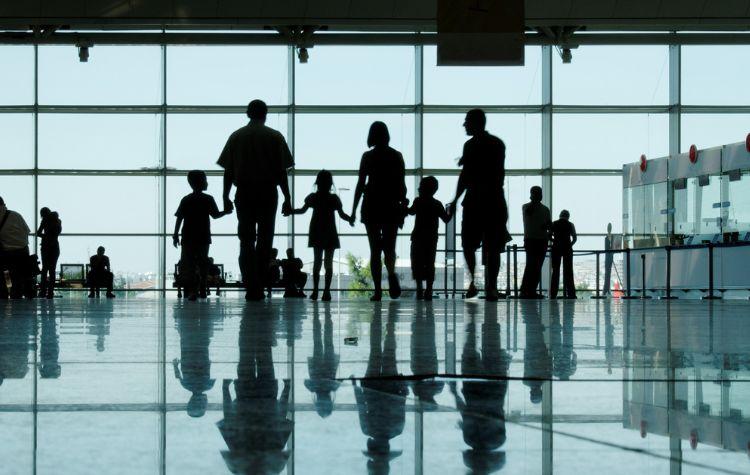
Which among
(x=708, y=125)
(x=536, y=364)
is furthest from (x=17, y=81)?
(x=536, y=364)

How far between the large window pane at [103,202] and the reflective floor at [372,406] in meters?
18.8

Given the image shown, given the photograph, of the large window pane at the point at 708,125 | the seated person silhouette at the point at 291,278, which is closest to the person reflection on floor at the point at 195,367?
the seated person silhouette at the point at 291,278

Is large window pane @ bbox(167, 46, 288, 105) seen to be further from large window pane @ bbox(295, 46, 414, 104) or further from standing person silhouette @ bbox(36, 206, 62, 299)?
standing person silhouette @ bbox(36, 206, 62, 299)

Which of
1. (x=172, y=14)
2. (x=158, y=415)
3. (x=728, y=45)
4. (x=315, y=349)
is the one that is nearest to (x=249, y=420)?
(x=158, y=415)

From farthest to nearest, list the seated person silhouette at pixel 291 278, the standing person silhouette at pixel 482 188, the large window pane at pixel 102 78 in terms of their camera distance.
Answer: the large window pane at pixel 102 78 → the seated person silhouette at pixel 291 278 → the standing person silhouette at pixel 482 188

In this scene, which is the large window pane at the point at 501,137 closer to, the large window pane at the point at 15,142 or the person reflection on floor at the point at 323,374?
the large window pane at the point at 15,142

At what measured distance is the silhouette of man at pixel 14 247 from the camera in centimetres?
1220

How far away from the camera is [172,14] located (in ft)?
62.2

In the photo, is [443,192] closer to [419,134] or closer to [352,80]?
[419,134]

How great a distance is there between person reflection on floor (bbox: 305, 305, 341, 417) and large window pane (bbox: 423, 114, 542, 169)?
18.7 m

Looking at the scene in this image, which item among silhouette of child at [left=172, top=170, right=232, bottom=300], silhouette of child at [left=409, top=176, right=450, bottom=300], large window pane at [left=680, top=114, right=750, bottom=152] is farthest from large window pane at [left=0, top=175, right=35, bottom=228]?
silhouette of child at [left=409, top=176, right=450, bottom=300]

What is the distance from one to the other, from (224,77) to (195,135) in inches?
52.0

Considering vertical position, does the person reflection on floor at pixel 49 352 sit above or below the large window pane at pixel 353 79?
below

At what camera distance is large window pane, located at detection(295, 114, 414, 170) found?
2209cm
